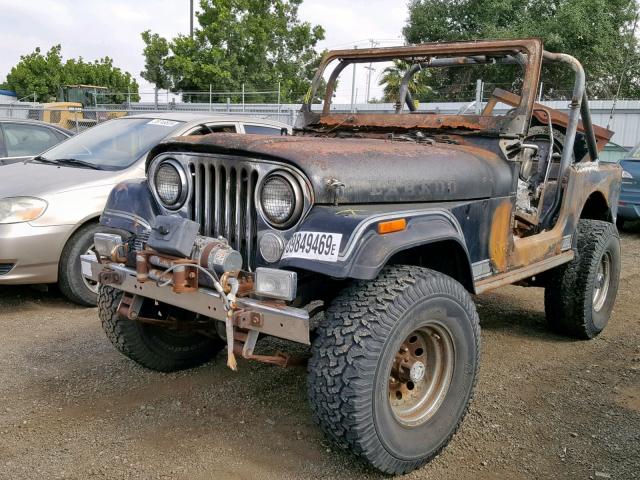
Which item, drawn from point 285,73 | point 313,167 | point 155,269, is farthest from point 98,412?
point 285,73

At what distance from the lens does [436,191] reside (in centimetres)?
319

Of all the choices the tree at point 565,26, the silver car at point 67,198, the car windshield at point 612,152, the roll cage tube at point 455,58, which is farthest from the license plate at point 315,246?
the tree at point 565,26

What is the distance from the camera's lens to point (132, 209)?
3398 mm

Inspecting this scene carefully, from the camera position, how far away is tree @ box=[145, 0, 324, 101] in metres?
34.2

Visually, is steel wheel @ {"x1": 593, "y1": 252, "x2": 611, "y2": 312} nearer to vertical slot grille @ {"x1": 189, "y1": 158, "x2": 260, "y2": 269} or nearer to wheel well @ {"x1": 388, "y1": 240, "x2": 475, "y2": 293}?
wheel well @ {"x1": 388, "y1": 240, "x2": 475, "y2": 293}

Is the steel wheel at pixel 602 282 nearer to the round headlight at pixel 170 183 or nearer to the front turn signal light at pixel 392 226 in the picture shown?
the front turn signal light at pixel 392 226

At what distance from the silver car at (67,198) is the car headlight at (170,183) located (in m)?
1.91

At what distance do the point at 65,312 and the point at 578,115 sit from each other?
421cm

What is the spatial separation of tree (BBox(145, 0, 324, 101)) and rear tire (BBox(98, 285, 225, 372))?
1217 inches

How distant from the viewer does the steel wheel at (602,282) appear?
5.03 meters

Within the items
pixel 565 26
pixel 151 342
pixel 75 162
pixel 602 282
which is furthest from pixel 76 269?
pixel 565 26

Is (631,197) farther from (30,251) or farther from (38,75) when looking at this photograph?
(38,75)

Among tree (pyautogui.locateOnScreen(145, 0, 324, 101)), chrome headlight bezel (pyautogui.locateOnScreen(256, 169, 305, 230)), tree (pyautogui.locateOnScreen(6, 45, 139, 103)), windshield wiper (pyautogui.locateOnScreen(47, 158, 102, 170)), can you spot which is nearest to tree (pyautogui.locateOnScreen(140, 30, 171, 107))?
tree (pyautogui.locateOnScreen(145, 0, 324, 101))

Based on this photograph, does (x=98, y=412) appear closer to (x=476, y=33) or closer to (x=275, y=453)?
(x=275, y=453)
